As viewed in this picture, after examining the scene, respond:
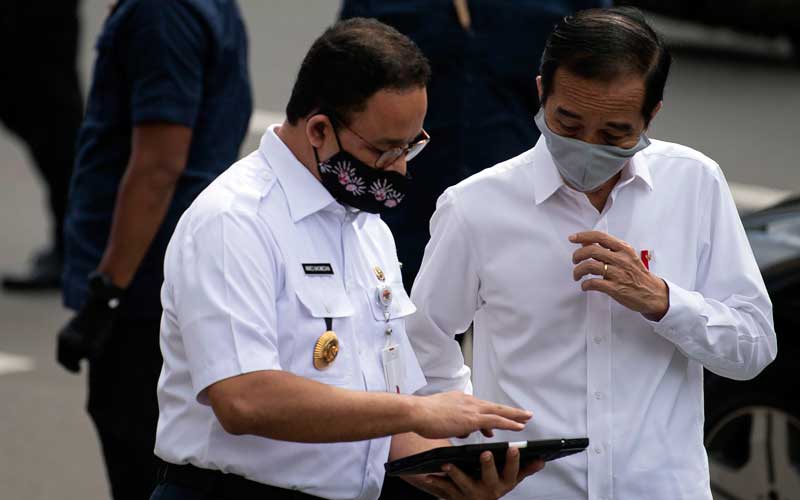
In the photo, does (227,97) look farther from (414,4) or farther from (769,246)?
(769,246)

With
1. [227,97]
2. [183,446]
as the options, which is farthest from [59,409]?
[183,446]

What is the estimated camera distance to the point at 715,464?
505 cm

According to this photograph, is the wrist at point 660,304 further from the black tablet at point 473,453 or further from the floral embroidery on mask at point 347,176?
the floral embroidery on mask at point 347,176

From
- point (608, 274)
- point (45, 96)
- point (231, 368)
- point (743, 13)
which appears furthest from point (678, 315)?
point (743, 13)

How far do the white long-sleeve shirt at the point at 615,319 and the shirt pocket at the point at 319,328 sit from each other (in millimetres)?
436

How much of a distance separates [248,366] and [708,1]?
41.4ft

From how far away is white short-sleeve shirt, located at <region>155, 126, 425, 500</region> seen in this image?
108 inches

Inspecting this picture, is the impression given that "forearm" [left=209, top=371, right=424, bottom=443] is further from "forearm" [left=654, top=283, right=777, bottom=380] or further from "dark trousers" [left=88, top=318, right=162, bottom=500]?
"dark trousers" [left=88, top=318, right=162, bottom=500]

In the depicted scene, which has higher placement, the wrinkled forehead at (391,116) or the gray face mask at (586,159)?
the wrinkled forehead at (391,116)

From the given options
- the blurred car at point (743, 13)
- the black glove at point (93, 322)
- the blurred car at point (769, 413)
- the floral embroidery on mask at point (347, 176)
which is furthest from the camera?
the blurred car at point (743, 13)

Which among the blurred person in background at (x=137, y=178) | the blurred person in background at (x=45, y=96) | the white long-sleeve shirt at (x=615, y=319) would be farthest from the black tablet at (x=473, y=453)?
the blurred person in background at (x=45, y=96)

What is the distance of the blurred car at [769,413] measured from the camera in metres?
4.92

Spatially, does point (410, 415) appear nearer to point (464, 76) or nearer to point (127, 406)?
point (127, 406)

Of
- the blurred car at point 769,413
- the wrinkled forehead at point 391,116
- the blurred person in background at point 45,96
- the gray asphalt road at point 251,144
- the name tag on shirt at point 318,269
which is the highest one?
the wrinkled forehead at point 391,116
